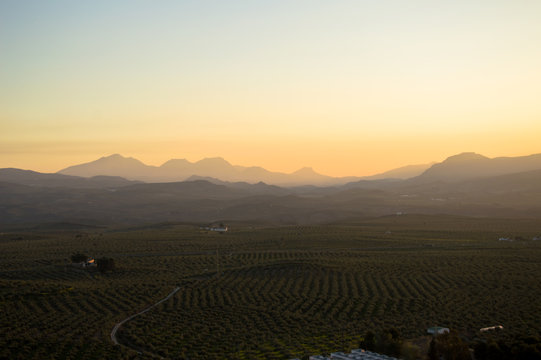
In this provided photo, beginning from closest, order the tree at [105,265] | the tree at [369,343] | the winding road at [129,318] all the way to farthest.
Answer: the tree at [369,343], the winding road at [129,318], the tree at [105,265]

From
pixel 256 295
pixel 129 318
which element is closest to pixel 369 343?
pixel 129 318

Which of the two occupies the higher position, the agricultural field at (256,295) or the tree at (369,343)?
the tree at (369,343)

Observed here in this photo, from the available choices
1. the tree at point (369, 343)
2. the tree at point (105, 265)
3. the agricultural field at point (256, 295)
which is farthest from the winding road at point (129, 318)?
the tree at point (369, 343)

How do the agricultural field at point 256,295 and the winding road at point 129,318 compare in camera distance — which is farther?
the winding road at point 129,318

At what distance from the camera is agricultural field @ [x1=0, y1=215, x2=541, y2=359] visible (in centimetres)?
3331

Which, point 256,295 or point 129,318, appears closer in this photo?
point 129,318

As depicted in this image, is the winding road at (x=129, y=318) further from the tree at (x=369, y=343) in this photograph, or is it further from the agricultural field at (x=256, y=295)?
the tree at (x=369, y=343)

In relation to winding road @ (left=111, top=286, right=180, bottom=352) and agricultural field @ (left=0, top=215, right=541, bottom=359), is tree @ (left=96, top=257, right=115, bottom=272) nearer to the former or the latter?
agricultural field @ (left=0, top=215, right=541, bottom=359)

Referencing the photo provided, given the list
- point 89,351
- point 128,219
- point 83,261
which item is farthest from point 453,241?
point 128,219

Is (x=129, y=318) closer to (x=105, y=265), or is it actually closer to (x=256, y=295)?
(x=256, y=295)

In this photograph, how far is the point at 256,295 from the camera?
4875 centimetres

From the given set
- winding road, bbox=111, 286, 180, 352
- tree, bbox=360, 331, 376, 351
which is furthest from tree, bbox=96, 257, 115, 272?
tree, bbox=360, 331, 376, 351

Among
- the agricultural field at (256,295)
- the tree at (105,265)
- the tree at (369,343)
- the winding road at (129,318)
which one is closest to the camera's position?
the tree at (369,343)

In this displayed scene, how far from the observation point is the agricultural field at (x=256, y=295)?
109 ft
